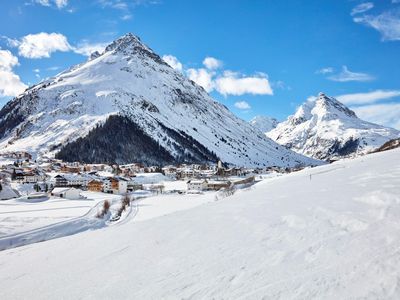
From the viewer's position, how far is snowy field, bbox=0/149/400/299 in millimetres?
7898

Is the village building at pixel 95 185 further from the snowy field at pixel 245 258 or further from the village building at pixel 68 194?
the snowy field at pixel 245 258

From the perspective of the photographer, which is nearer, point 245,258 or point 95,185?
point 245,258

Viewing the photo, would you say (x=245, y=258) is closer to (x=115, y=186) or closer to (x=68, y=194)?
(x=68, y=194)

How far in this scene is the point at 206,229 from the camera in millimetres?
13938

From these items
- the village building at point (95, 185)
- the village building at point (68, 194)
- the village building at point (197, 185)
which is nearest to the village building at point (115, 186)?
the village building at point (95, 185)

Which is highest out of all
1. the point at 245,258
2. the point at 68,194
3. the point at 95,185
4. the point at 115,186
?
the point at 245,258

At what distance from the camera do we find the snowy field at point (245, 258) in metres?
7.90

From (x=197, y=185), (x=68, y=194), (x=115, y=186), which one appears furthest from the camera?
(x=197, y=185)

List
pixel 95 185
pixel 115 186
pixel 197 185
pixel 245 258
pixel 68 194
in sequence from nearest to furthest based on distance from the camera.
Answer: pixel 245 258 → pixel 68 194 → pixel 115 186 → pixel 197 185 → pixel 95 185

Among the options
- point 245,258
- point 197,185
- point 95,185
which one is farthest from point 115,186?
point 245,258

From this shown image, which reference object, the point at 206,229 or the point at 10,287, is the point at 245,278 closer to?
the point at 206,229

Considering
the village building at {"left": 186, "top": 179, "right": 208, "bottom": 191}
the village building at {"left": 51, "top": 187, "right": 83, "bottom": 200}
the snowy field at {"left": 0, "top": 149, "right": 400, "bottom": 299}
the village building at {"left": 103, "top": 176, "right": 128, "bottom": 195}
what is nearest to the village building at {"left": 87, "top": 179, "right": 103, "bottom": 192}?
the village building at {"left": 103, "top": 176, "right": 128, "bottom": 195}

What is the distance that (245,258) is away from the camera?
9.97m

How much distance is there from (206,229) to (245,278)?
5.37 meters
